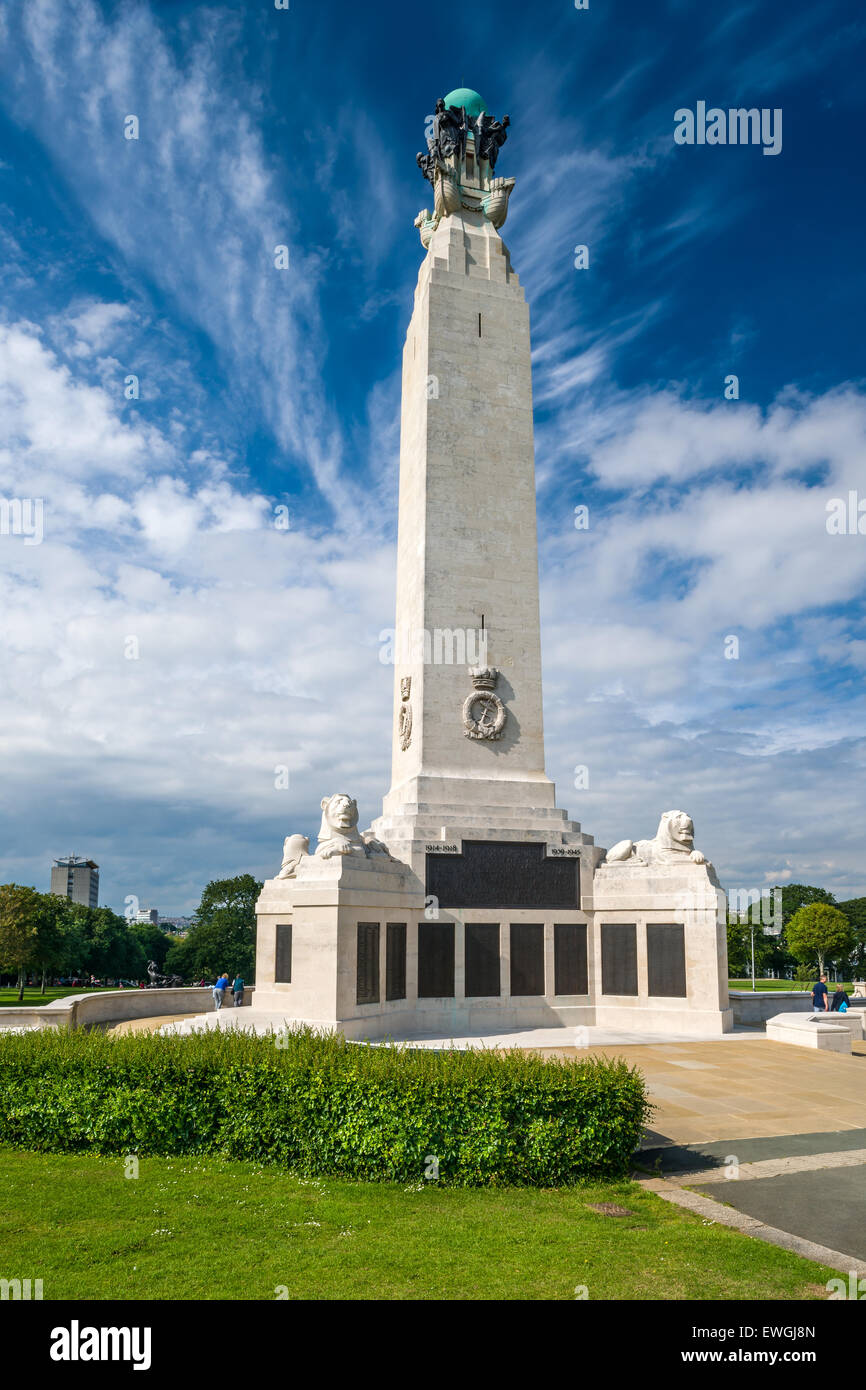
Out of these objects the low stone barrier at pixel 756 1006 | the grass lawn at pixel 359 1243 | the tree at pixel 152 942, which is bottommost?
the tree at pixel 152 942

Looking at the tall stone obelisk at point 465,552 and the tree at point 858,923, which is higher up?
the tall stone obelisk at point 465,552

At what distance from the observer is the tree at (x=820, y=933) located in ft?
259

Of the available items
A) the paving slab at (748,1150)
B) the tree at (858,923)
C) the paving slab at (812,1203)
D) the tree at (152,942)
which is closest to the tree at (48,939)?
the tree at (152,942)

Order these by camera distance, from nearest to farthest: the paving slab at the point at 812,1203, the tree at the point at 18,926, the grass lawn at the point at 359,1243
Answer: the grass lawn at the point at 359,1243
the paving slab at the point at 812,1203
the tree at the point at 18,926

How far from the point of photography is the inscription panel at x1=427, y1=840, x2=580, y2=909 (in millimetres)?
26672

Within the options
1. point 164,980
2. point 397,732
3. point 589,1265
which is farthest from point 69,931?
point 589,1265

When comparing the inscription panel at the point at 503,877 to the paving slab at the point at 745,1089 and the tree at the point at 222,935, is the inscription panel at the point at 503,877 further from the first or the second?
the tree at the point at 222,935

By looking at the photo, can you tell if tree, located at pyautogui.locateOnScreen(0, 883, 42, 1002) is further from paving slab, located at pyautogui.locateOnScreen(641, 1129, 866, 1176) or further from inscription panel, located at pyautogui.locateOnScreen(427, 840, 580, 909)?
paving slab, located at pyautogui.locateOnScreen(641, 1129, 866, 1176)

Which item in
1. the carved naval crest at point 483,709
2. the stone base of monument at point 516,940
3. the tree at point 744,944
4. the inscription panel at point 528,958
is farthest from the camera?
the tree at point 744,944

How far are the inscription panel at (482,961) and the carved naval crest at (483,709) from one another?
20.0ft

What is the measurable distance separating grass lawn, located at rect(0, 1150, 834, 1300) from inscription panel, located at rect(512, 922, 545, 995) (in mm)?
15899

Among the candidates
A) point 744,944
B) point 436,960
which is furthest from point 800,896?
point 436,960

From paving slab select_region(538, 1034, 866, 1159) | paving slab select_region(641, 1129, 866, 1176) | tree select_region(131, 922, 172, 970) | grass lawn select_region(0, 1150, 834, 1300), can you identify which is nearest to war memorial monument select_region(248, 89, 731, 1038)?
paving slab select_region(538, 1034, 866, 1159)

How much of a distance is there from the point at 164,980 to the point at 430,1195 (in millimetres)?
68008
